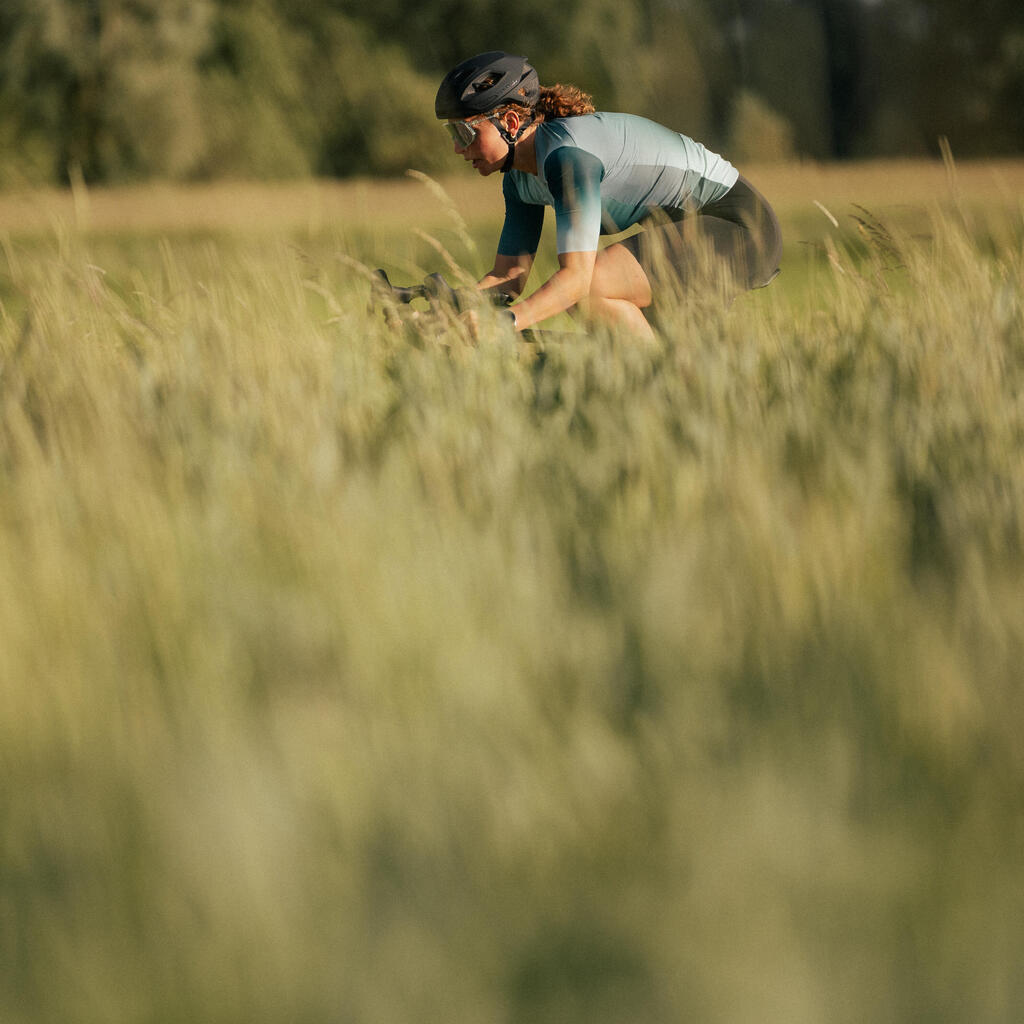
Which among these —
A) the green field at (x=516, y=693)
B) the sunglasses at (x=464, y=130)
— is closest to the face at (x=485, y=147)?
the sunglasses at (x=464, y=130)

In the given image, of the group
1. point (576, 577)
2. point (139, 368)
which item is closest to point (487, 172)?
point (139, 368)

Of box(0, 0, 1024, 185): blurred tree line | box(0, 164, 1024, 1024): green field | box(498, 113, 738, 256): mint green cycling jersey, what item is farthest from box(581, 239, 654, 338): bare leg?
box(0, 0, 1024, 185): blurred tree line

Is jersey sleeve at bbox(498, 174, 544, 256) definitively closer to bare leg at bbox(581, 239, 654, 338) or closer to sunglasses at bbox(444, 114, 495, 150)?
bare leg at bbox(581, 239, 654, 338)

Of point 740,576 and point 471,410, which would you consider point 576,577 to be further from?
point 471,410

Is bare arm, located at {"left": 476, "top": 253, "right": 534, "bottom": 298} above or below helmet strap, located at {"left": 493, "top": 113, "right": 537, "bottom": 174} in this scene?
below

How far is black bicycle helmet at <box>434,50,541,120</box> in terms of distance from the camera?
3826 millimetres

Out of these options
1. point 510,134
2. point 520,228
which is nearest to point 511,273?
point 520,228

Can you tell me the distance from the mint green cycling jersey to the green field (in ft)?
2.19

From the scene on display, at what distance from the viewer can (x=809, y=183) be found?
4395 mm

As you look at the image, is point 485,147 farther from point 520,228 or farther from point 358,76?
point 358,76

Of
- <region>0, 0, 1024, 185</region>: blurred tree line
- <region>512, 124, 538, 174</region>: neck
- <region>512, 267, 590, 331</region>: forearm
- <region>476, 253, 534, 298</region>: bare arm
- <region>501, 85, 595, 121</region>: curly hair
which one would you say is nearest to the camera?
<region>512, 267, 590, 331</region>: forearm

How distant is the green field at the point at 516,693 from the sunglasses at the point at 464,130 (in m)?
1.05

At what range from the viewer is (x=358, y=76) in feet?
92.2

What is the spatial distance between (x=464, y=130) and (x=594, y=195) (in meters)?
0.51
